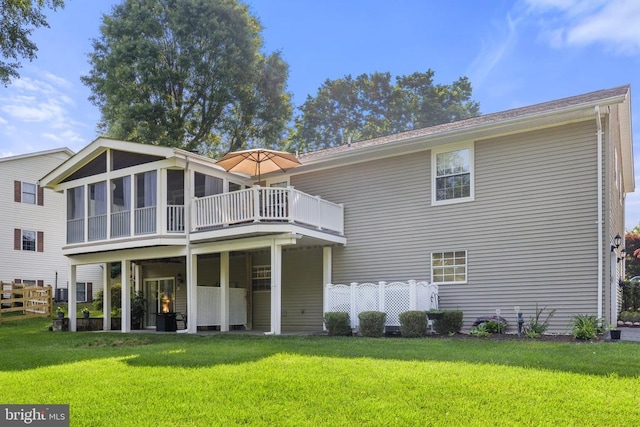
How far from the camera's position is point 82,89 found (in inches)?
1131

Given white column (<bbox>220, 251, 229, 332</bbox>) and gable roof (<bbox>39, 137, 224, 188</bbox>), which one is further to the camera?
white column (<bbox>220, 251, 229, 332</bbox>)

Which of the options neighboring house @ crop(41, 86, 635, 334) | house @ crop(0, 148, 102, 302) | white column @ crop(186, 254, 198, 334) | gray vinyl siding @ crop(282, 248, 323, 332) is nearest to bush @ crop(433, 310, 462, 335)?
neighboring house @ crop(41, 86, 635, 334)

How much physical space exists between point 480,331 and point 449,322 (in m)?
0.75

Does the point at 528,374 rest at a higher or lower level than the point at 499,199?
lower

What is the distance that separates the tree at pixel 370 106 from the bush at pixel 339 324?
24.6 m

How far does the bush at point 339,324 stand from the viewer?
12469mm

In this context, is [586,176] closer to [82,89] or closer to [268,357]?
[268,357]

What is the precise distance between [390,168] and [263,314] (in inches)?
252

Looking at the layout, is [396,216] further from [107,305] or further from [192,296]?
[107,305]

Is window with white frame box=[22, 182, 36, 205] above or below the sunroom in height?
above

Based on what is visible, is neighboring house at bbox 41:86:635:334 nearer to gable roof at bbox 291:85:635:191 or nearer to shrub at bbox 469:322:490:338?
gable roof at bbox 291:85:635:191

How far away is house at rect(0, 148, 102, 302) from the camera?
81.3ft

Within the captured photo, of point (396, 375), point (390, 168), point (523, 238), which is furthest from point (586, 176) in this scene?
point (396, 375)

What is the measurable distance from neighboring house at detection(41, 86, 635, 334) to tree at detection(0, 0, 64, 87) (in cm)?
360
